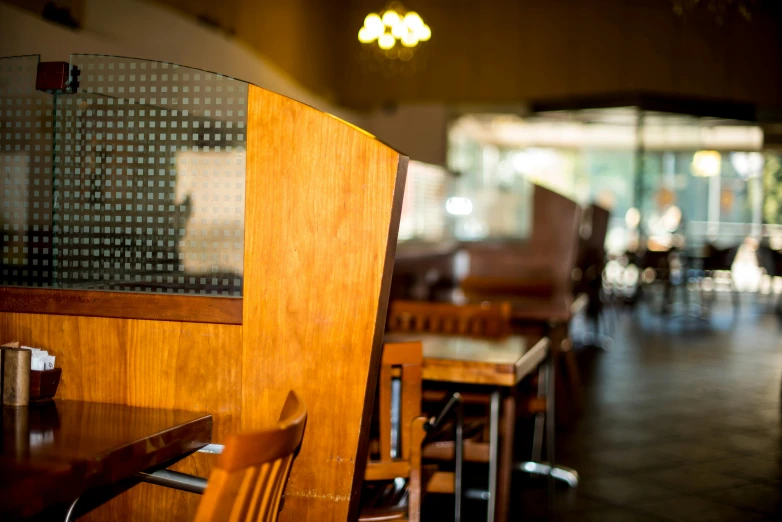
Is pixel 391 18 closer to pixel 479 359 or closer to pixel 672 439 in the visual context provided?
pixel 672 439

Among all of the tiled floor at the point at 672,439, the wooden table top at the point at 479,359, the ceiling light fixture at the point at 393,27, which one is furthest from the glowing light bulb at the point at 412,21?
the wooden table top at the point at 479,359

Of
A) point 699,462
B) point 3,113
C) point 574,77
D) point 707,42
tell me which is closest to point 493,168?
point 574,77

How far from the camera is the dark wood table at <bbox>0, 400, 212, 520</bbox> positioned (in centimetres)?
116

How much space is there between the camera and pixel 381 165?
1.64m

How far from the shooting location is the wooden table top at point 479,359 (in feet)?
7.82

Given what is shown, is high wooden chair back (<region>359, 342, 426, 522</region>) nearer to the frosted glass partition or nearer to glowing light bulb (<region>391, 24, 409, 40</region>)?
the frosted glass partition

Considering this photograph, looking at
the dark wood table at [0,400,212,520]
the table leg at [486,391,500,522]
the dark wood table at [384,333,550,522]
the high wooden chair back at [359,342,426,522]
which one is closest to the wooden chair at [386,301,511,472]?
the dark wood table at [384,333,550,522]

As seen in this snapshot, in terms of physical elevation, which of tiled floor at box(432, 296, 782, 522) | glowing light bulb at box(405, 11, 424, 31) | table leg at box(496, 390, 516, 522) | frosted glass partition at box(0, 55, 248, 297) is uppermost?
glowing light bulb at box(405, 11, 424, 31)

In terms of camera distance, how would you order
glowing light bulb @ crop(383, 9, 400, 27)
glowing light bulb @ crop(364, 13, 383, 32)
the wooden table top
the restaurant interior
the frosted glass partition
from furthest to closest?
glowing light bulb @ crop(364, 13, 383, 32), glowing light bulb @ crop(383, 9, 400, 27), the wooden table top, the frosted glass partition, the restaurant interior

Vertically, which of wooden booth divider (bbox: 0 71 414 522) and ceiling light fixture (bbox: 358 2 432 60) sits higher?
ceiling light fixture (bbox: 358 2 432 60)

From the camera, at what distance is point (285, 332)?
1.71m

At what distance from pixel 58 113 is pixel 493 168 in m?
10.9

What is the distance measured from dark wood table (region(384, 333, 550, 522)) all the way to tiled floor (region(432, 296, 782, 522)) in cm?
43

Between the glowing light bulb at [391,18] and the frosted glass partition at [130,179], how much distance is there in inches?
197
